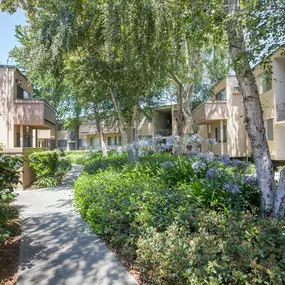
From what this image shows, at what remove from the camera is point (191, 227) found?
382cm

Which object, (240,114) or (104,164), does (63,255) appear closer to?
(104,164)

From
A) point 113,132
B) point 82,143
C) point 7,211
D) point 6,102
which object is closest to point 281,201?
point 7,211

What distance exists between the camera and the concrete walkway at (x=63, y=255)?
3.47 meters

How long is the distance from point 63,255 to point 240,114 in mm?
18411

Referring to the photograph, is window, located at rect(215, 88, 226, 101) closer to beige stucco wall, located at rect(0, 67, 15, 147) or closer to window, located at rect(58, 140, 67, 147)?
beige stucco wall, located at rect(0, 67, 15, 147)

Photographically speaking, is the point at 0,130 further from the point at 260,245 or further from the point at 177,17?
the point at 260,245

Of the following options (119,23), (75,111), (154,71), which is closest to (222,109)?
(154,71)

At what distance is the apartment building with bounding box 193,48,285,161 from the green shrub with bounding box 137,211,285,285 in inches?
497

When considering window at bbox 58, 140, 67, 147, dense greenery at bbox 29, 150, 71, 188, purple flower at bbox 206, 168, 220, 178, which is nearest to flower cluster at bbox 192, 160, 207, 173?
purple flower at bbox 206, 168, 220, 178

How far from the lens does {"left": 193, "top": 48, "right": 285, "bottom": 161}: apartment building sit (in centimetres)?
1500

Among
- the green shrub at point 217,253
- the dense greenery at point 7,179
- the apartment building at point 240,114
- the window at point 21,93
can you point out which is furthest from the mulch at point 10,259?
the window at point 21,93

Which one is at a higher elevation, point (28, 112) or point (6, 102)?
point (6, 102)

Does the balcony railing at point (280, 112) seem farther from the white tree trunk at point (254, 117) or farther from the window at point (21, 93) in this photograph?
the window at point (21, 93)

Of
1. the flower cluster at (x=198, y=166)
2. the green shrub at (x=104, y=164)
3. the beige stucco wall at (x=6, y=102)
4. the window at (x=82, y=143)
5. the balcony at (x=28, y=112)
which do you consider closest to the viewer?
the flower cluster at (x=198, y=166)
